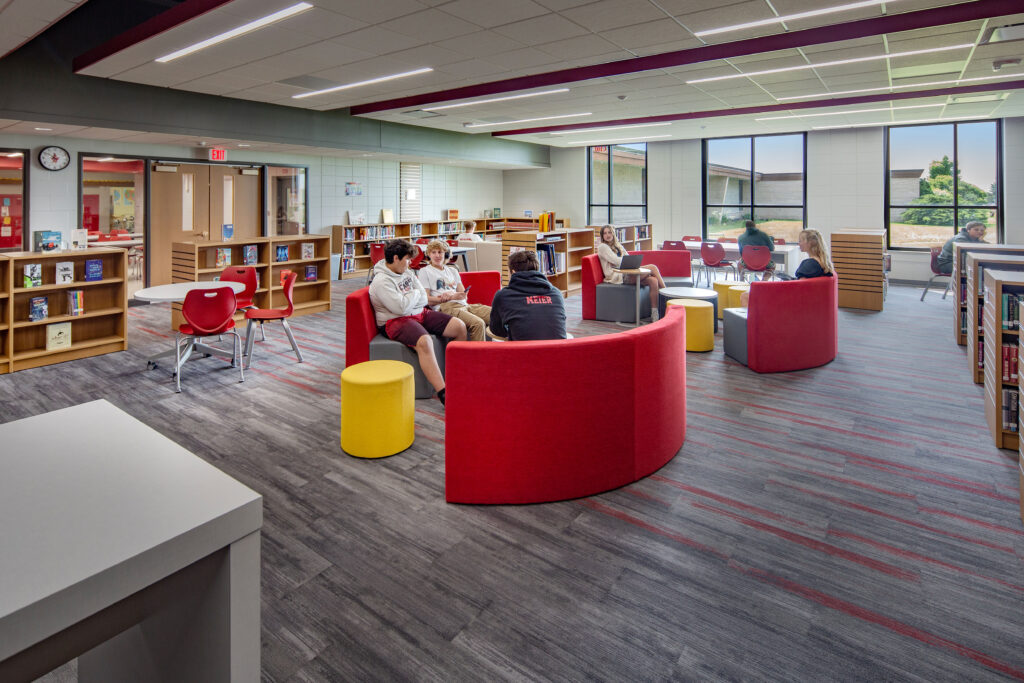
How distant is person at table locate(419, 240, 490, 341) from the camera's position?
540 centimetres

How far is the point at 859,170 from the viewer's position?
1262 cm

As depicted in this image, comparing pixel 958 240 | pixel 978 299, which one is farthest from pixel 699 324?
Answer: pixel 958 240

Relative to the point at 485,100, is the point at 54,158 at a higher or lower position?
lower

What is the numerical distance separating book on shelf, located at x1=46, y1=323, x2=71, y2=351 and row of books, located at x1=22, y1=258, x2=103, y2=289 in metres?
0.46

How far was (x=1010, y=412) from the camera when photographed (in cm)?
412

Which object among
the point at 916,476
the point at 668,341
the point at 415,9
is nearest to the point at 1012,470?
the point at 916,476

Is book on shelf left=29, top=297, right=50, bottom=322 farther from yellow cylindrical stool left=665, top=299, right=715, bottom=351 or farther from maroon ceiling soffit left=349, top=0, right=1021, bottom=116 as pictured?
yellow cylindrical stool left=665, top=299, right=715, bottom=351

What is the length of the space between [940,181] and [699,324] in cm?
909

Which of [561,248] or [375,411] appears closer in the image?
[375,411]

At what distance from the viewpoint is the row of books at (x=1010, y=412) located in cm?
411

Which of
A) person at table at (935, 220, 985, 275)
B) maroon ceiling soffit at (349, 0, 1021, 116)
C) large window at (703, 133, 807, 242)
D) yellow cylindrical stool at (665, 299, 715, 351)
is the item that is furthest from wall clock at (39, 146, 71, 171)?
person at table at (935, 220, 985, 275)

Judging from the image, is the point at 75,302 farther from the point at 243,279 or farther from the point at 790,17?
the point at 790,17

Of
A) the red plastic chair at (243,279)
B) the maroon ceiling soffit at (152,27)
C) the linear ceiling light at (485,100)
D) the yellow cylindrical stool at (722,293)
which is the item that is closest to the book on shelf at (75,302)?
the red plastic chair at (243,279)

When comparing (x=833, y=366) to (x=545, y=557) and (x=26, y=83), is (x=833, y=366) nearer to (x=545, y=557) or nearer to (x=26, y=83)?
(x=545, y=557)
